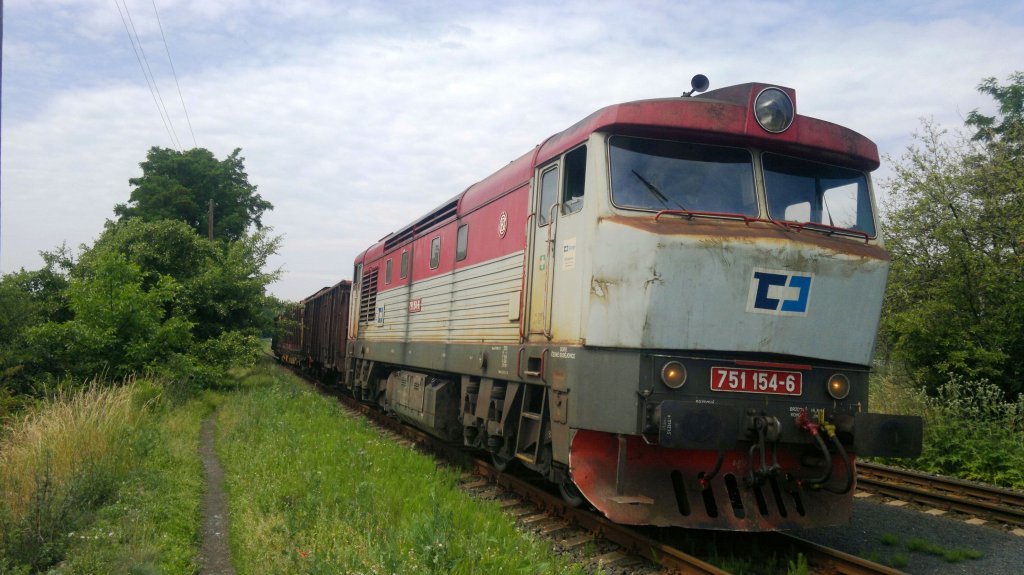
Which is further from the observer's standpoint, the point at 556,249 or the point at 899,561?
the point at 556,249

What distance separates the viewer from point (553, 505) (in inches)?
295

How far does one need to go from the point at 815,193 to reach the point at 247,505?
6.33 m

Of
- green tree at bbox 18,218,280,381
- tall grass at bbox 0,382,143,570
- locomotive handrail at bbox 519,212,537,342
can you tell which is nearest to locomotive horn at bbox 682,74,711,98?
locomotive handrail at bbox 519,212,537,342

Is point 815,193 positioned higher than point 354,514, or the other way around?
point 815,193

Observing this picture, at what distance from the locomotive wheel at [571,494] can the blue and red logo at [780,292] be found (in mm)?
2248

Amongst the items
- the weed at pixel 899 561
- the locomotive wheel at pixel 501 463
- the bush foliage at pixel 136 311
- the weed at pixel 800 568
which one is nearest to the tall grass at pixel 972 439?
the weed at pixel 899 561

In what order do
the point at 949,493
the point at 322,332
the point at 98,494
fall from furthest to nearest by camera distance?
1. the point at 322,332
2. the point at 949,493
3. the point at 98,494

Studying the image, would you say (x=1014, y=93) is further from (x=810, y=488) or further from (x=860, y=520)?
(x=810, y=488)

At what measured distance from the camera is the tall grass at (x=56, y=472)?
653 cm

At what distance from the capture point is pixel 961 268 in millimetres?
12812

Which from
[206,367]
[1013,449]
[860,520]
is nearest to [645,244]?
[860,520]

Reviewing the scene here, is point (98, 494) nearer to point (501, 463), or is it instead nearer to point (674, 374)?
point (501, 463)

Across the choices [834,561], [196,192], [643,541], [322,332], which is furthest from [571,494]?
[196,192]

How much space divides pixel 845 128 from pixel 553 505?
14.6 feet
